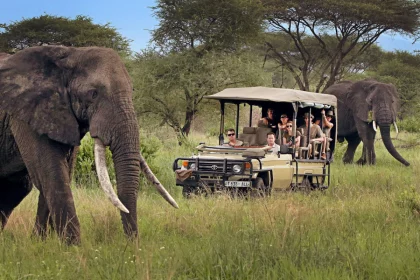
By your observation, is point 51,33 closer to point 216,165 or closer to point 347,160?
point 347,160

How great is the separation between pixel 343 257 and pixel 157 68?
19.4 meters

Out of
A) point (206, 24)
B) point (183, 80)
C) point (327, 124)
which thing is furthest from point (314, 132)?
point (206, 24)

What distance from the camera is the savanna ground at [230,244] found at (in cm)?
536

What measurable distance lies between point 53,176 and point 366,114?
1315 cm

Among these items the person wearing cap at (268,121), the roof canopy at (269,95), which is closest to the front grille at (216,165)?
the roof canopy at (269,95)

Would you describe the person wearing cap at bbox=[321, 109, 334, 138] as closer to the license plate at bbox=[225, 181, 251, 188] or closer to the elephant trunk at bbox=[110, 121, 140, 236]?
the license plate at bbox=[225, 181, 251, 188]

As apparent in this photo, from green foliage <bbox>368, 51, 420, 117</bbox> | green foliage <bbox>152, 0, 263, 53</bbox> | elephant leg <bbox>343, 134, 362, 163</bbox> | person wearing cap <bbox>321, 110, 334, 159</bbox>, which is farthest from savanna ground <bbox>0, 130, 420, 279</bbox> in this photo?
green foliage <bbox>368, 51, 420, 117</bbox>

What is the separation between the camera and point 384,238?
668 centimetres

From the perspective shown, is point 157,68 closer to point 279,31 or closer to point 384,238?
point 279,31

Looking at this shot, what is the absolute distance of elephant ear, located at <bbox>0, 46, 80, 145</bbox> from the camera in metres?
6.50

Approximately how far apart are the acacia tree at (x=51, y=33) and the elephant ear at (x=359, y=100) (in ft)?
38.3

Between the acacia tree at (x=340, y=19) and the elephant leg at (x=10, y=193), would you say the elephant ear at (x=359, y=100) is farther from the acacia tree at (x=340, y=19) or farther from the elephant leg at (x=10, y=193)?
the elephant leg at (x=10, y=193)

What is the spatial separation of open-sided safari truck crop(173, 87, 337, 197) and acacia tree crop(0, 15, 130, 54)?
16100 mm

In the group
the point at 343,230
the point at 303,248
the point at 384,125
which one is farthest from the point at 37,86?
the point at 384,125
